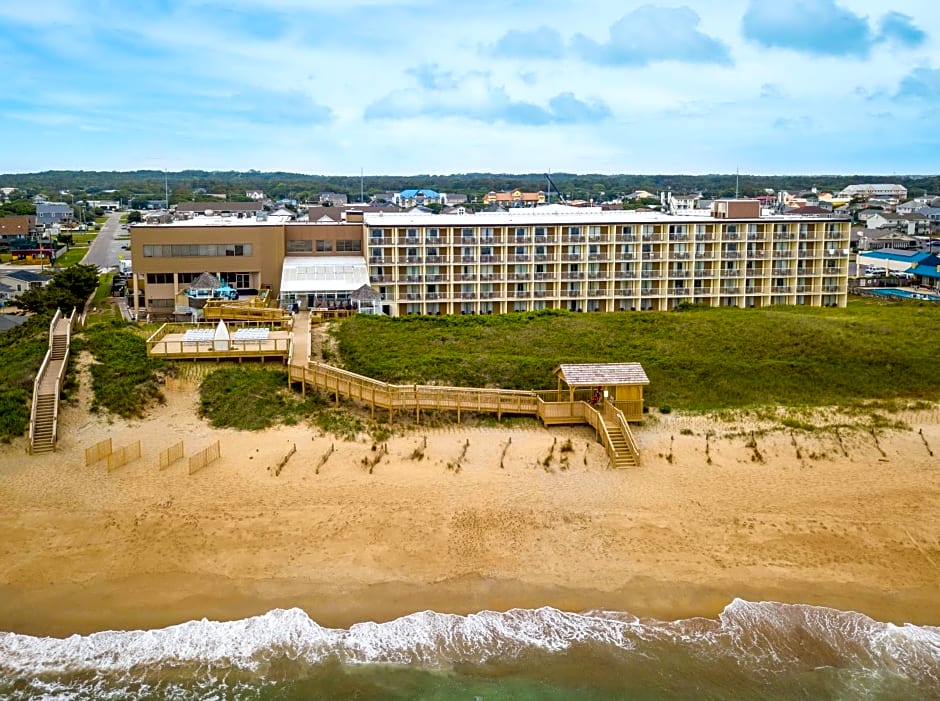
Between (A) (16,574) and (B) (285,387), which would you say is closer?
(A) (16,574)

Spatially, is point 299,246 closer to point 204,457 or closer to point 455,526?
point 204,457

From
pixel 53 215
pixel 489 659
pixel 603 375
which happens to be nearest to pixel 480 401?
pixel 603 375

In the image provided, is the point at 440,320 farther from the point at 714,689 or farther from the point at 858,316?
the point at 714,689

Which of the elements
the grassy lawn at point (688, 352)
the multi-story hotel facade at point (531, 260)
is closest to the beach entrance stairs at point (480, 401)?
the grassy lawn at point (688, 352)

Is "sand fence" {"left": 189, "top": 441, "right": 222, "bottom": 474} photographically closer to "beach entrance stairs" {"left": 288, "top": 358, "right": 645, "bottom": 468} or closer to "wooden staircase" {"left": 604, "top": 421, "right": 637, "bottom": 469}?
"beach entrance stairs" {"left": 288, "top": 358, "right": 645, "bottom": 468}

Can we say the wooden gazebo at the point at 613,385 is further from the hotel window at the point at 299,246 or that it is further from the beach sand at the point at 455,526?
the hotel window at the point at 299,246

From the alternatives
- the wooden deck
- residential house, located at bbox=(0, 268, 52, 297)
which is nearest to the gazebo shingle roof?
the wooden deck

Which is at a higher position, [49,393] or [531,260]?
[531,260]

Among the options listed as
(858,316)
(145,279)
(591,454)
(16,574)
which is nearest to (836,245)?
(858,316)
